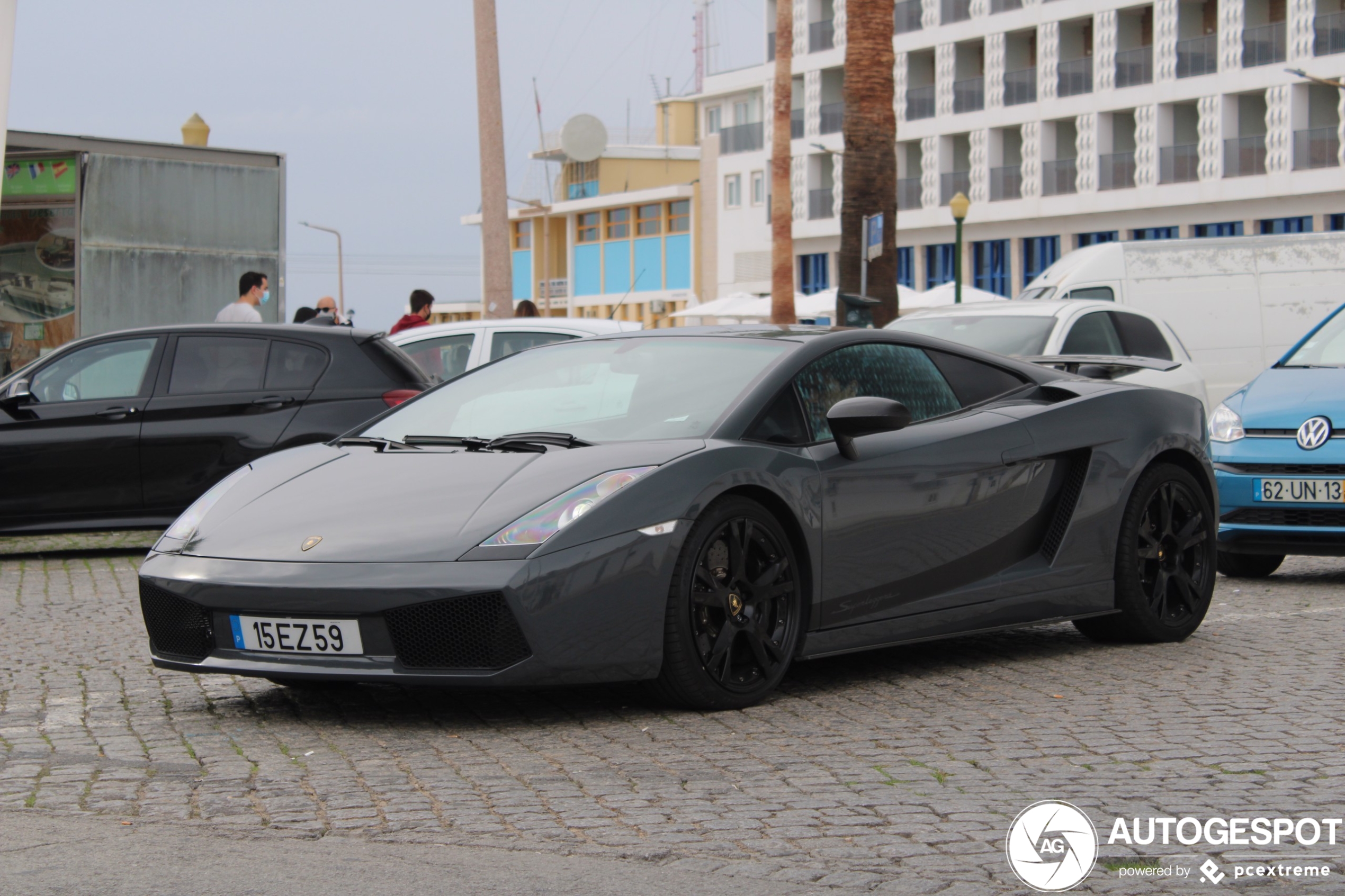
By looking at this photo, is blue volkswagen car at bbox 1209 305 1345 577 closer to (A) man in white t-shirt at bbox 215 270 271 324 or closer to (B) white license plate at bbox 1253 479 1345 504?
(B) white license plate at bbox 1253 479 1345 504

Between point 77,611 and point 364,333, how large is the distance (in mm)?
3494

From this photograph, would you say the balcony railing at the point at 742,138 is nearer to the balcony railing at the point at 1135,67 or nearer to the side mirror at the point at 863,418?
the balcony railing at the point at 1135,67

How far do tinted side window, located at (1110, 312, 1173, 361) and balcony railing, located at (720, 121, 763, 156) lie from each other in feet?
176

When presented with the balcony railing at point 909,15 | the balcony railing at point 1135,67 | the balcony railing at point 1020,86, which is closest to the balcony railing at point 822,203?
the balcony railing at point 909,15

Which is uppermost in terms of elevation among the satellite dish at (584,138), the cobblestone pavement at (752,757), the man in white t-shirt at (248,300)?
the satellite dish at (584,138)

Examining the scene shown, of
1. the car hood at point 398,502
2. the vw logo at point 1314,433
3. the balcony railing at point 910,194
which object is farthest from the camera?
the balcony railing at point 910,194

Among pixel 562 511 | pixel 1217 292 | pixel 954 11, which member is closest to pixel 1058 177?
pixel 954 11

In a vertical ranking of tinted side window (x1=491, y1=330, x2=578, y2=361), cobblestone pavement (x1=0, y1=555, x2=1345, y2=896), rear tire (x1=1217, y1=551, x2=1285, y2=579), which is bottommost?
rear tire (x1=1217, y1=551, x2=1285, y2=579)

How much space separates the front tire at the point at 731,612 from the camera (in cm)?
557

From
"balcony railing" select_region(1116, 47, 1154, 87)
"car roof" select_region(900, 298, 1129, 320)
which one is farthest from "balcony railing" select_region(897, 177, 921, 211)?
"car roof" select_region(900, 298, 1129, 320)

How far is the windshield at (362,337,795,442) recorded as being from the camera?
20.1ft

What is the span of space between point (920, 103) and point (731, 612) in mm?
51919

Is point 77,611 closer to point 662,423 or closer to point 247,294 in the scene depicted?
point 662,423

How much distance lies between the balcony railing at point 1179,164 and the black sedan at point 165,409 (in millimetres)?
39449
